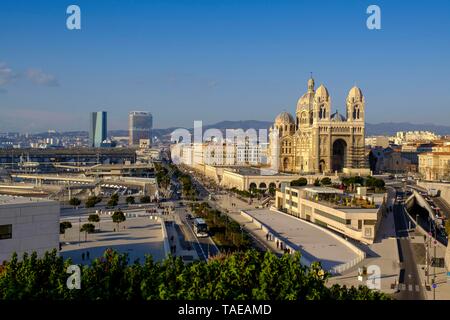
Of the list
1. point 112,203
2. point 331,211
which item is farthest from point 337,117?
point 331,211

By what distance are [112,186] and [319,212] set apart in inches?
1482

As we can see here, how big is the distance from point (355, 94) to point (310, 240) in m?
41.3

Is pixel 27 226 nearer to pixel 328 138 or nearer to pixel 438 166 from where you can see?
pixel 328 138

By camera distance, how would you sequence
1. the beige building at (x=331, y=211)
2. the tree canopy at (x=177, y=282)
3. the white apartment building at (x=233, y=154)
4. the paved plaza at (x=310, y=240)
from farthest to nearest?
1. the white apartment building at (x=233, y=154)
2. the beige building at (x=331, y=211)
3. the paved plaza at (x=310, y=240)
4. the tree canopy at (x=177, y=282)

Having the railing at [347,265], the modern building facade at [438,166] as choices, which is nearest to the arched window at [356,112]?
the modern building facade at [438,166]

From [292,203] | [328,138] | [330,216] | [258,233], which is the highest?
[328,138]

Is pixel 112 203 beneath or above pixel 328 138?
beneath

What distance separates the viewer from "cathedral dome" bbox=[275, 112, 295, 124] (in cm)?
7262

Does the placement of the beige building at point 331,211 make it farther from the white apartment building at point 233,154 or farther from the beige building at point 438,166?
the white apartment building at point 233,154

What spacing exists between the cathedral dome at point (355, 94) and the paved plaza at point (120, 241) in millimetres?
37774

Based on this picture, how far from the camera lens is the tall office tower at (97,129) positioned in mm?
179925

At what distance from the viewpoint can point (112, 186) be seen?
67.4 meters

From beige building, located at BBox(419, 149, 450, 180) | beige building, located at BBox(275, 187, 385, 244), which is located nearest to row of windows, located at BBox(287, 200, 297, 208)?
beige building, located at BBox(275, 187, 385, 244)

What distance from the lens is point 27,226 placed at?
20547mm
